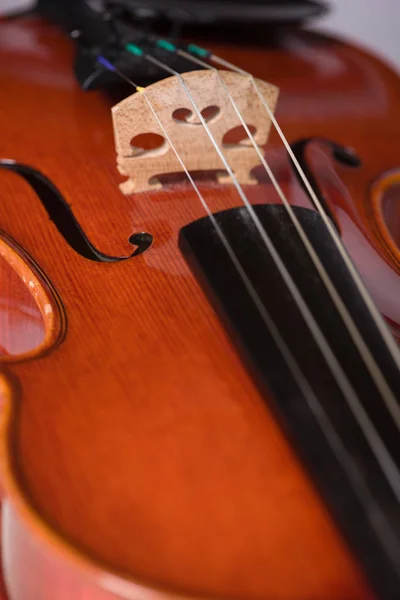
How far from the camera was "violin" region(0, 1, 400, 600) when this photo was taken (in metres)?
0.39

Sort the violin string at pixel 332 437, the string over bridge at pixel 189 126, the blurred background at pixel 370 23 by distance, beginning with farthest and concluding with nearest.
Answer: the blurred background at pixel 370 23
the string over bridge at pixel 189 126
the violin string at pixel 332 437

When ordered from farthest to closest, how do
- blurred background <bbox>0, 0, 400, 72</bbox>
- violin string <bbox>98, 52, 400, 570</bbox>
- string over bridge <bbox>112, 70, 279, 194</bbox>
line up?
blurred background <bbox>0, 0, 400, 72</bbox> < string over bridge <bbox>112, 70, 279, 194</bbox> < violin string <bbox>98, 52, 400, 570</bbox>

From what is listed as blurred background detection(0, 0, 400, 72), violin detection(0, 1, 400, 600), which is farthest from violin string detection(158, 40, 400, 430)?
blurred background detection(0, 0, 400, 72)

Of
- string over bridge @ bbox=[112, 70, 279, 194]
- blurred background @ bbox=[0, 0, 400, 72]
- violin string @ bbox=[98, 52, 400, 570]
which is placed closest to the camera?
violin string @ bbox=[98, 52, 400, 570]

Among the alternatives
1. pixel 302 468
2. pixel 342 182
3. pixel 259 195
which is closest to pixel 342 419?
pixel 302 468

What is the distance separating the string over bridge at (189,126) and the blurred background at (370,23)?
1111mm

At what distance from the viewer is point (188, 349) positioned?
1.67 feet

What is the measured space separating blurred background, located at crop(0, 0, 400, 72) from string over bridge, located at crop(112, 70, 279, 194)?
1.11 metres

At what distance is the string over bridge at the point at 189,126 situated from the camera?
66 centimetres

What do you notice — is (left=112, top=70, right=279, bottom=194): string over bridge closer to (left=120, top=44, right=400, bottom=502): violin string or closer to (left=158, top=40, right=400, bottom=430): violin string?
(left=158, top=40, right=400, bottom=430): violin string

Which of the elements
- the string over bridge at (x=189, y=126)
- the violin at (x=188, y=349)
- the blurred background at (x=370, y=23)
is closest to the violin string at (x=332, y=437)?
the violin at (x=188, y=349)

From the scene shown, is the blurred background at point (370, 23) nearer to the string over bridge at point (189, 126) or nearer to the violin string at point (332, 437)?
the string over bridge at point (189, 126)

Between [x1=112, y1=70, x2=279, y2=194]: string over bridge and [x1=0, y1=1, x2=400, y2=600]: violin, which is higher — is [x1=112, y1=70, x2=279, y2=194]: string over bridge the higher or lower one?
the higher one

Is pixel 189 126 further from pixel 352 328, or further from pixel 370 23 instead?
pixel 370 23
